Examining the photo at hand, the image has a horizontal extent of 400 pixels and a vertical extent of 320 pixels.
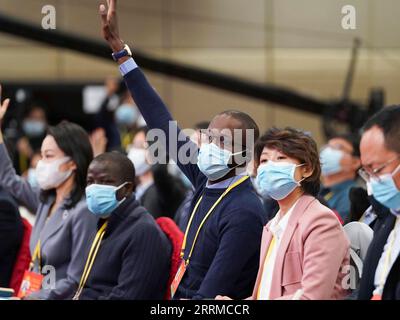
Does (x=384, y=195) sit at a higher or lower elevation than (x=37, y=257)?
higher

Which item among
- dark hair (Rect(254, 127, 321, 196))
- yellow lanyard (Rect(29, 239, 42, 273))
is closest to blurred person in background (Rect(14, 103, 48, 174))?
yellow lanyard (Rect(29, 239, 42, 273))

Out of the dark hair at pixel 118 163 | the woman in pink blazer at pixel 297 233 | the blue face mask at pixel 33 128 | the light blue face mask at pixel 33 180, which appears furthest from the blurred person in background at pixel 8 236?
the blue face mask at pixel 33 128

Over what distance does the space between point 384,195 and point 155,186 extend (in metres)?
3.49

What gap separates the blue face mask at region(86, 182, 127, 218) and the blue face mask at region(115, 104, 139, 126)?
17.0 feet

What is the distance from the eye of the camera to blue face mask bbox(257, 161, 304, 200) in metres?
4.43

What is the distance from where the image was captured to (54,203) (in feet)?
20.1

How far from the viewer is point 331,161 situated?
23.3 ft

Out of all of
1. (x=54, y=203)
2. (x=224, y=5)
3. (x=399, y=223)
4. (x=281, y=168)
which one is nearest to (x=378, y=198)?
(x=399, y=223)

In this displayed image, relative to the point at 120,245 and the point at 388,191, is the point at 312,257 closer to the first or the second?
the point at 388,191

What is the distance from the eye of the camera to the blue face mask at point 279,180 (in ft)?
14.5

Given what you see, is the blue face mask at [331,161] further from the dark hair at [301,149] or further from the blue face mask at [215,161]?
the dark hair at [301,149]

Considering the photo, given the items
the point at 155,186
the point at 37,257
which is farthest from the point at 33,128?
the point at 37,257

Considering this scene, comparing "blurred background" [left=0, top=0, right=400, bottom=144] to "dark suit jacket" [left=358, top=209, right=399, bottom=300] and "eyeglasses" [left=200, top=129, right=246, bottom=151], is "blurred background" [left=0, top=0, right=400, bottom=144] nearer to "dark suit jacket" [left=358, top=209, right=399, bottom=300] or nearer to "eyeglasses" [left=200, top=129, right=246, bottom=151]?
"eyeglasses" [left=200, top=129, right=246, bottom=151]
